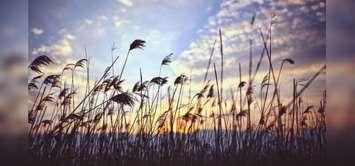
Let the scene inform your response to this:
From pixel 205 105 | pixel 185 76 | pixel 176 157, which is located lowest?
pixel 176 157

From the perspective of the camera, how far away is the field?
3.06 m

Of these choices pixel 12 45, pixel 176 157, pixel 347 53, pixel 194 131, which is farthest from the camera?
pixel 194 131

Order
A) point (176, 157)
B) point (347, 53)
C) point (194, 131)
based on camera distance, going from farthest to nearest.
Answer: point (194, 131)
point (176, 157)
point (347, 53)

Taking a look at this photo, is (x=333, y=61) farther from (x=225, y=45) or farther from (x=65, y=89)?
(x=65, y=89)

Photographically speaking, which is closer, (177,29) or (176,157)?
(176,157)

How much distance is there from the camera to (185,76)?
3.29m

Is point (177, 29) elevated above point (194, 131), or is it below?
above

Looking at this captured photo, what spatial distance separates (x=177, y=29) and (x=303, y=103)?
4.04 ft

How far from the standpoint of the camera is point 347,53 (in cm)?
212

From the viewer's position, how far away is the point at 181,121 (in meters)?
3.42

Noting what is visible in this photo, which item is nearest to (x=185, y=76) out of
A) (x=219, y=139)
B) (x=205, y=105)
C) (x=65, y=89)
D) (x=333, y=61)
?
(x=205, y=105)

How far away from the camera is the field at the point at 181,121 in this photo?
3064 millimetres

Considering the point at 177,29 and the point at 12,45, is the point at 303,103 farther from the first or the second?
the point at 12,45

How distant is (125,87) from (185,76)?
0.49 meters
